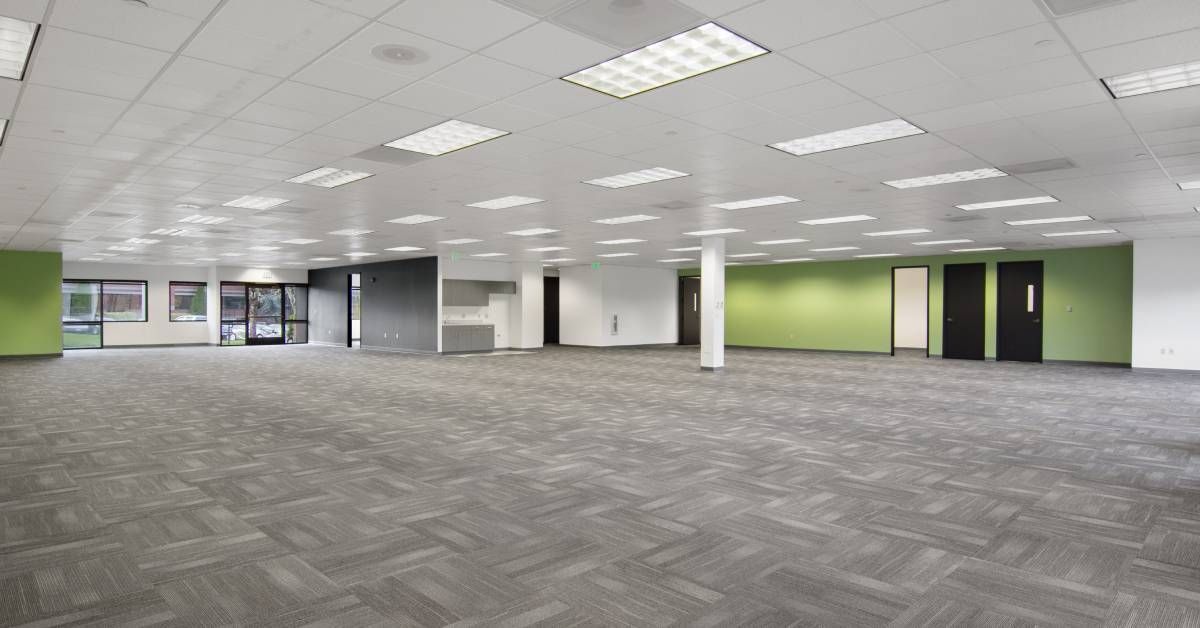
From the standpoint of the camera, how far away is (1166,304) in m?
14.4

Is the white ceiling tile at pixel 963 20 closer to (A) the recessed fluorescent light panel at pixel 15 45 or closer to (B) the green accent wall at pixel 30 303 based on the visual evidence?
(A) the recessed fluorescent light panel at pixel 15 45

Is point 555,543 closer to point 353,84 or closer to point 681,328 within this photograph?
point 353,84

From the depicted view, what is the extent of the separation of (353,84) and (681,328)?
20716 millimetres

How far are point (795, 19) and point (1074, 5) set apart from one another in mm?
1422

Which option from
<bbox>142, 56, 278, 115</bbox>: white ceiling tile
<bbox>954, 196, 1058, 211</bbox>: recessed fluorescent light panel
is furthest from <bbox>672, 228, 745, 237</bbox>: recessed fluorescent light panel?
<bbox>142, 56, 278, 115</bbox>: white ceiling tile

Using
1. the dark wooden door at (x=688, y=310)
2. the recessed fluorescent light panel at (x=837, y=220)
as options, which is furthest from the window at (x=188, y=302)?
the recessed fluorescent light panel at (x=837, y=220)

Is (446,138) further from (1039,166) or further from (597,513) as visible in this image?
(1039,166)

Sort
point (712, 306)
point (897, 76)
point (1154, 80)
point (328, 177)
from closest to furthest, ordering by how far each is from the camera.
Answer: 1. point (897, 76)
2. point (1154, 80)
3. point (328, 177)
4. point (712, 306)

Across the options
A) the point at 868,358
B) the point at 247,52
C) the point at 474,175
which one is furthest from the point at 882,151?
the point at 868,358

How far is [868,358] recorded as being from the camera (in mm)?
18375

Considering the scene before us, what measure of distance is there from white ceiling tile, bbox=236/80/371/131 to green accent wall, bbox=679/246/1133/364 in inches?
702

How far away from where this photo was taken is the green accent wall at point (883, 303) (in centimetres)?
1627

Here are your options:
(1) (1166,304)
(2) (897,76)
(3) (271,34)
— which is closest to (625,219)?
(2) (897,76)

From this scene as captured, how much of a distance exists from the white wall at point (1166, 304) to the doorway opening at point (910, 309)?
23.8 feet
